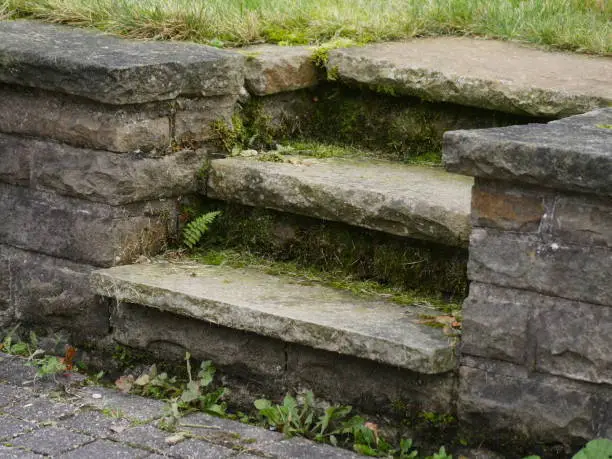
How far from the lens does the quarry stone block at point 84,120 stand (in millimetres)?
4188

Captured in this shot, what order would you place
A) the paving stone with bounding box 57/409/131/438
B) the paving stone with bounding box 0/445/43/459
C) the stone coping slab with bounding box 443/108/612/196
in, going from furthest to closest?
the paving stone with bounding box 57/409/131/438
the paving stone with bounding box 0/445/43/459
the stone coping slab with bounding box 443/108/612/196

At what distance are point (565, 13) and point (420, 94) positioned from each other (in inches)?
47.7

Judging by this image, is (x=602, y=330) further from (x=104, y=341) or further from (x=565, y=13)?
(x=565, y=13)

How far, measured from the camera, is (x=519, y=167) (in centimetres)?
323

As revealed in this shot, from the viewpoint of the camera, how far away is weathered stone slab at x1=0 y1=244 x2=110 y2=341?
4.36 meters

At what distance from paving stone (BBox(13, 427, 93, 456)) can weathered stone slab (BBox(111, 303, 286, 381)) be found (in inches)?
23.0

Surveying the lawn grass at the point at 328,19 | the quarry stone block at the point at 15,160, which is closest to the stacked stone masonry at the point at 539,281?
the lawn grass at the point at 328,19

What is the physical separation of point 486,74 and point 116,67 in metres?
1.47

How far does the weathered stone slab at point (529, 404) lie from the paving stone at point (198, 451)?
77cm

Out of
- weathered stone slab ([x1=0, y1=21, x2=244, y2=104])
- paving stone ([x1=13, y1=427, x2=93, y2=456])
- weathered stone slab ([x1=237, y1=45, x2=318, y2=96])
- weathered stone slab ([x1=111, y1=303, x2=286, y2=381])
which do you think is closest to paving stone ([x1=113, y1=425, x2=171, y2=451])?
paving stone ([x1=13, y1=427, x2=93, y2=456])

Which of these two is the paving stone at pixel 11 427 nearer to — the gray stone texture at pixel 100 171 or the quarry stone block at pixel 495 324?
the gray stone texture at pixel 100 171

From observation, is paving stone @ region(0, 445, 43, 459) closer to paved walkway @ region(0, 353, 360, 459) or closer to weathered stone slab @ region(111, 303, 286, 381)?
paved walkway @ region(0, 353, 360, 459)

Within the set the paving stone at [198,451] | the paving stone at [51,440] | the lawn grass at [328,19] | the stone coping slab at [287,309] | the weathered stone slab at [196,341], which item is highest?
the lawn grass at [328,19]

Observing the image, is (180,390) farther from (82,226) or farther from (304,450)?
(82,226)
